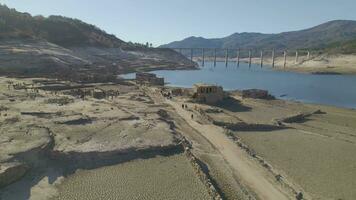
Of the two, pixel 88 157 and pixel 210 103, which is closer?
pixel 88 157

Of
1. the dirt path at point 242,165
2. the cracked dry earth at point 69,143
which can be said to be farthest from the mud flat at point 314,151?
the cracked dry earth at point 69,143

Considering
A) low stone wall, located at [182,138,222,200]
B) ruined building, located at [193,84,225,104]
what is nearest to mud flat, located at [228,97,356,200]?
low stone wall, located at [182,138,222,200]

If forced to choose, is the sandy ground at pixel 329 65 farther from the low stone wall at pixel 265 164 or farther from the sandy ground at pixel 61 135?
the low stone wall at pixel 265 164

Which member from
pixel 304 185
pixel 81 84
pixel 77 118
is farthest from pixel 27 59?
pixel 304 185

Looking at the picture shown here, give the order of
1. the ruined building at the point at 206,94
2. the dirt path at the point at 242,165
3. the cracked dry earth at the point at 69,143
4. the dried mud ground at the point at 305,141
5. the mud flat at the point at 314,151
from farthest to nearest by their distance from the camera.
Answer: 1. the ruined building at the point at 206,94
2. the dried mud ground at the point at 305,141
3. the mud flat at the point at 314,151
4. the cracked dry earth at the point at 69,143
5. the dirt path at the point at 242,165

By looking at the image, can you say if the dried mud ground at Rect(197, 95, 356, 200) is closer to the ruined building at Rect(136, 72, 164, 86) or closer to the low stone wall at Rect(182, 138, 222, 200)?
the low stone wall at Rect(182, 138, 222, 200)

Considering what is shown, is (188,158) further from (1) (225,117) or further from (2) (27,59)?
(2) (27,59)
